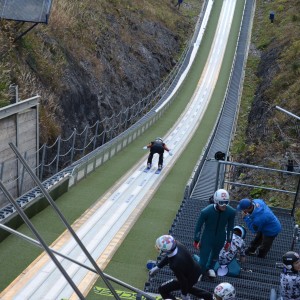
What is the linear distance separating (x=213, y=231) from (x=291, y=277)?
162 cm

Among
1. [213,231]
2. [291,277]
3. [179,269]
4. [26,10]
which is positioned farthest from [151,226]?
[26,10]

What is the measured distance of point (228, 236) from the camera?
9.42m

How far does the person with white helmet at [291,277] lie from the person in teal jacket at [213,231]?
1367 mm

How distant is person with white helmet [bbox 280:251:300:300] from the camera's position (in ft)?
26.2

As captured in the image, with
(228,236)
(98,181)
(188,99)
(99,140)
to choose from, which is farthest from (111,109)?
(228,236)

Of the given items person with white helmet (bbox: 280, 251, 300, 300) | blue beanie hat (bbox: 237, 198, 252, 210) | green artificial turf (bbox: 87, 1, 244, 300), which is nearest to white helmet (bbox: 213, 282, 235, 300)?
person with white helmet (bbox: 280, 251, 300, 300)

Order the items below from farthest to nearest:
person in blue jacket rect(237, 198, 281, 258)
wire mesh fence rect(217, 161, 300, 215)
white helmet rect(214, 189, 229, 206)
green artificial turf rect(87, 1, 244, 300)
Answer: wire mesh fence rect(217, 161, 300, 215) < green artificial turf rect(87, 1, 244, 300) < person in blue jacket rect(237, 198, 281, 258) < white helmet rect(214, 189, 229, 206)

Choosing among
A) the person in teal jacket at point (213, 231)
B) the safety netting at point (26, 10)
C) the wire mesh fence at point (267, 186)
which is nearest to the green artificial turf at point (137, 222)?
the wire mesh fence at point (267, 186)

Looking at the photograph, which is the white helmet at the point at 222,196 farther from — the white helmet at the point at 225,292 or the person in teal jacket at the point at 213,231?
the white helmet at the point at 225,292

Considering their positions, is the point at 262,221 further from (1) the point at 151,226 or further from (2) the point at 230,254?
(1) the point at 151,226

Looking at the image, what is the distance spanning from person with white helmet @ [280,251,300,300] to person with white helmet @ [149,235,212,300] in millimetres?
1163

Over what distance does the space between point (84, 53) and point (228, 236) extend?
74.0 ft

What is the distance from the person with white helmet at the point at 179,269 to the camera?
320 inches

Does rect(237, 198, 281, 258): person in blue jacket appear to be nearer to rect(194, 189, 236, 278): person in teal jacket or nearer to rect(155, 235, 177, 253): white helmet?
rect(194, 189, 236, 278): person in teal jacket
